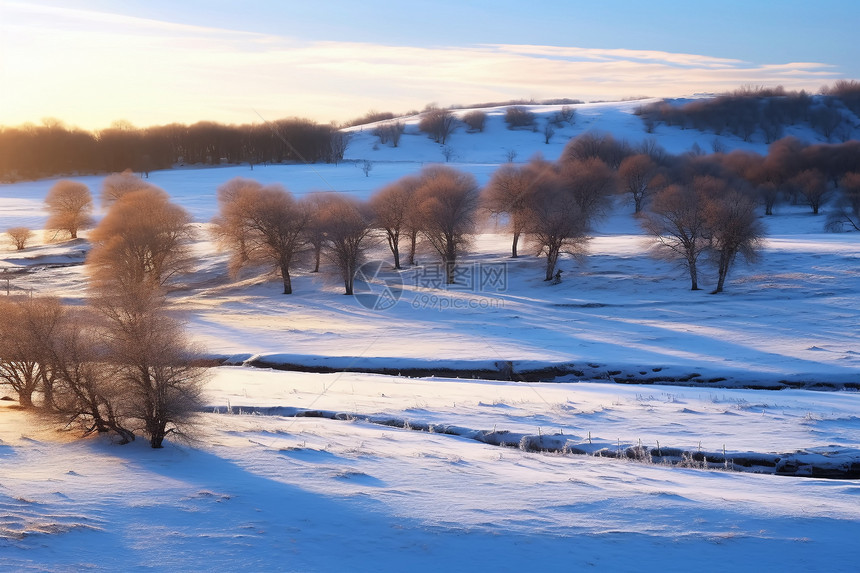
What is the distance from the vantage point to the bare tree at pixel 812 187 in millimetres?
76438

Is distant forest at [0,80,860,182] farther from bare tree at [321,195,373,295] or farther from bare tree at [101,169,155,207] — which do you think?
bare tree at [321,195,373,295]

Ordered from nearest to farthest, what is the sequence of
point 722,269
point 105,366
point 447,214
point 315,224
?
point 105,366, point 722,269, point 315,224, point 447,214

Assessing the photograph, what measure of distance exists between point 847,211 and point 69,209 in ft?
279

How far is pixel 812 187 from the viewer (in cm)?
7650

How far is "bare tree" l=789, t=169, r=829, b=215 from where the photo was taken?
7644 centimetres

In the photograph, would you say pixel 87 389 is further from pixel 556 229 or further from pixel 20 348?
pixel 556 229

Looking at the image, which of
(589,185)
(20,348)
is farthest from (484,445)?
(589,185)

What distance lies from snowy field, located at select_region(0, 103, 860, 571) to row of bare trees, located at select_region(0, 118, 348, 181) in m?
82.2

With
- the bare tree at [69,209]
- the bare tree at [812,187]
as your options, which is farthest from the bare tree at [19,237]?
the bare tree at [812,187]

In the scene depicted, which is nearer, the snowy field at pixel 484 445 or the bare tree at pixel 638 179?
the snowy field at pixel 484 445

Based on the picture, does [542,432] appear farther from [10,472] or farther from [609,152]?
[609,152]

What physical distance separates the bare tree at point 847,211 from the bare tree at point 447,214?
38.1 metres

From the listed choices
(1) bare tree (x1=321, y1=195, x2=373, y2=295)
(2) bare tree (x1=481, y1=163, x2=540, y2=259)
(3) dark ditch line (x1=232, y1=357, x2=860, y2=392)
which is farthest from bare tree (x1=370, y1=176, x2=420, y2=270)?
(3) dark ditch line (x1=232, y1=357, x2=860, y2=392)

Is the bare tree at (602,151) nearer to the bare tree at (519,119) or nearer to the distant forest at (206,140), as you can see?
the distant forest at (206,140)
